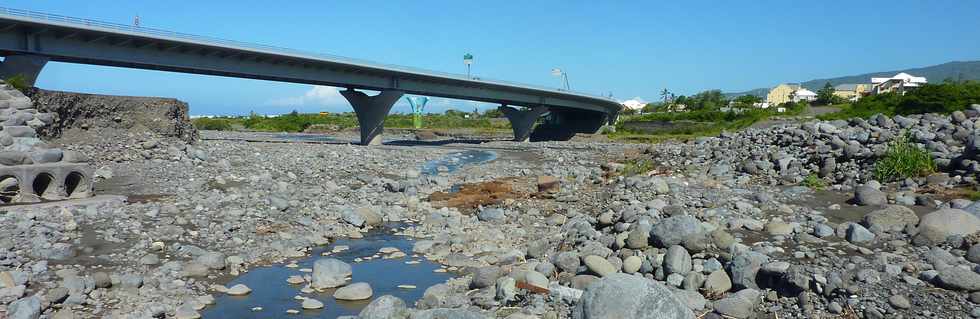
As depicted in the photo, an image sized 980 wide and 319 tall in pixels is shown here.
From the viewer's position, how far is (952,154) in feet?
66.4

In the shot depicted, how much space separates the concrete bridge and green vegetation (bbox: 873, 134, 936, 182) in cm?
3546

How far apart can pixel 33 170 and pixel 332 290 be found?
10.2m

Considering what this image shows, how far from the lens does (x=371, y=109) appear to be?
54750 mm

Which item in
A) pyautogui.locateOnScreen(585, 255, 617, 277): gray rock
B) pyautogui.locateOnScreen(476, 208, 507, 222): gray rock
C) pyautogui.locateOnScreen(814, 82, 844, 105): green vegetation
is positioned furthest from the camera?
pyautogui.locateOnScreen(814, 82, 844, 105): green vegetation

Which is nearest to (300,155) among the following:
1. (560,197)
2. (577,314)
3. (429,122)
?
(560,197)

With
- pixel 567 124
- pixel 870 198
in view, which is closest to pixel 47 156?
pixel 870 198

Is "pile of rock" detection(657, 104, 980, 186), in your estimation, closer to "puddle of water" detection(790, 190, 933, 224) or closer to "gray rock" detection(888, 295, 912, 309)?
"puddle of water" detection(790, 190, 933, 224)

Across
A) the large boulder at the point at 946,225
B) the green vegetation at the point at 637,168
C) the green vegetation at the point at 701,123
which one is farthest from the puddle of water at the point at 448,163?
the green vegetation at the point at 701,123

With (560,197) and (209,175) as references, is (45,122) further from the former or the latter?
(560,197)

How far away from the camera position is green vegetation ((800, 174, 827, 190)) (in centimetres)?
1989

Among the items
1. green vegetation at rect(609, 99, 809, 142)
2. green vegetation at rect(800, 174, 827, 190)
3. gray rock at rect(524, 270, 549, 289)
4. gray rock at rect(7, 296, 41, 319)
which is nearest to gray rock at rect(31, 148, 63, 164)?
gray rock at rect(7, 296, 41, 319)

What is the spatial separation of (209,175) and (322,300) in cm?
1470

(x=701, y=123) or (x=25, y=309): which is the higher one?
(x=701, y=123)

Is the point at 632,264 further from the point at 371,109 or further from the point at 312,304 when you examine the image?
the point at 371,109
